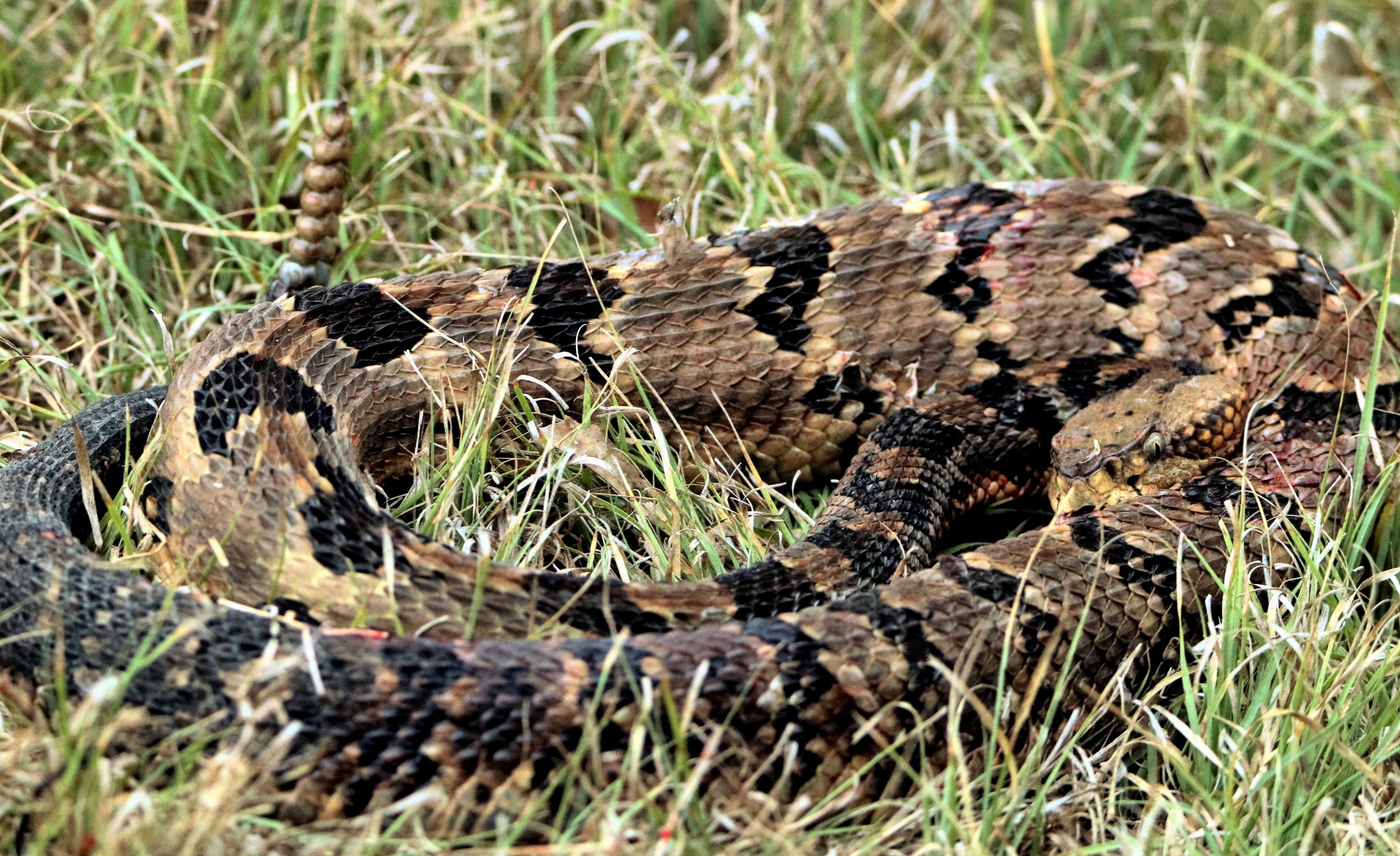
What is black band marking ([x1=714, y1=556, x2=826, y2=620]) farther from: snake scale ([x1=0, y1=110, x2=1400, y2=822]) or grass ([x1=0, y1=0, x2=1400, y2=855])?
grass ([x1=0, y1=0, x2=1400, y2=855])

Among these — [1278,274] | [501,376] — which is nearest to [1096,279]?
[1278,274]

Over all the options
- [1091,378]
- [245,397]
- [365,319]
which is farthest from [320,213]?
[1091,378]

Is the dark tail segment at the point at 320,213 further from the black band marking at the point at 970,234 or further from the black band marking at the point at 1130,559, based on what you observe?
the black band marking at the point at 1130,559

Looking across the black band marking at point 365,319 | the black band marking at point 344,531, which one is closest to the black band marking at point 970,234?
the black band marking at point 365,319

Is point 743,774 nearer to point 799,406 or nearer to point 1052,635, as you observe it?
point 1052,635

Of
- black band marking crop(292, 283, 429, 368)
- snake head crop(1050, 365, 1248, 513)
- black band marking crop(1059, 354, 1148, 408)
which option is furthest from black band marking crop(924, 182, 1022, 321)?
black band marking crop(292, 283, 429, 368)

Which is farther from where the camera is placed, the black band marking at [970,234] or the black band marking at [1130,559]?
the black band marking at [970,234]
